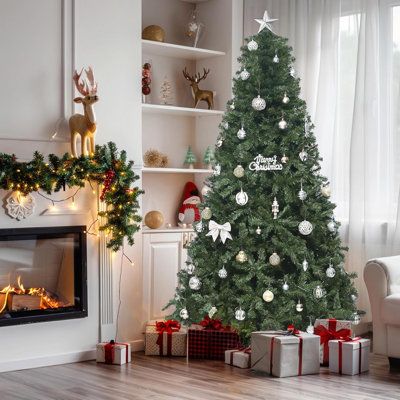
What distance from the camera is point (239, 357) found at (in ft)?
18.1

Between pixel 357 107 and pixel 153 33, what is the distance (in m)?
1.67

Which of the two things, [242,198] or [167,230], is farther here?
[167,230]

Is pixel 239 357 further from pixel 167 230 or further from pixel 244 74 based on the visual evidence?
pixel 244 74

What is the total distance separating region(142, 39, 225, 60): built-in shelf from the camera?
645 centimetres

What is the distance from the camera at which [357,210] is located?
20.4 feet

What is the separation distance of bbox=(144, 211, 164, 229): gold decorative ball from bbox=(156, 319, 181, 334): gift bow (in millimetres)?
768

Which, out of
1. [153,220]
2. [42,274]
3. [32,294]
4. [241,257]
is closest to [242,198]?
[241,257]

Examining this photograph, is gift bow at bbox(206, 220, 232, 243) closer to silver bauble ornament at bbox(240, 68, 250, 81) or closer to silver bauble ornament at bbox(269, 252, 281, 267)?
silver bauble ornament at bbox(269, 252, 281, 267)

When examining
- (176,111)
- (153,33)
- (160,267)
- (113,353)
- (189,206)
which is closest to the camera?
(113,353)

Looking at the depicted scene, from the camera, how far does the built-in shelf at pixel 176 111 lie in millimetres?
6441

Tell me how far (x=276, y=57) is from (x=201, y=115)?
143 cm

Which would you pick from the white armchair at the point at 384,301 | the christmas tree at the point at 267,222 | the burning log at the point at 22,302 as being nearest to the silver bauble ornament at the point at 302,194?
the christmas tree at the point at 267,222

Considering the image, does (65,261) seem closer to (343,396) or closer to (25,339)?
(25,339)

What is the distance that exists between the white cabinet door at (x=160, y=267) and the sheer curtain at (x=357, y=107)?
4.19 ft
